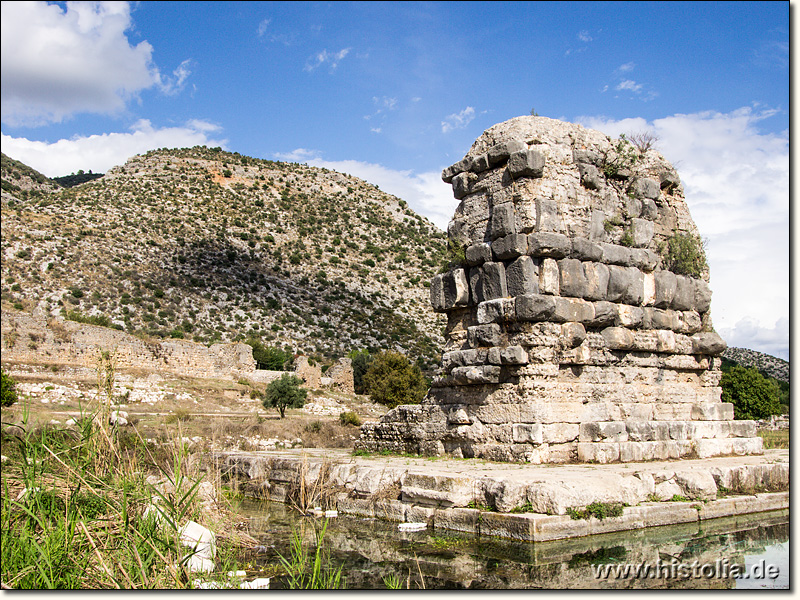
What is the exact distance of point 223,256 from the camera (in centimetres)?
4597

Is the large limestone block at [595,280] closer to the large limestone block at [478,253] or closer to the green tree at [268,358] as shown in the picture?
the large limestone block at [478,253]

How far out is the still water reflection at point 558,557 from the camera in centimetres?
492

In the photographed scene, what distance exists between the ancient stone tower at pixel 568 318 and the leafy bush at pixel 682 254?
0.03 meters

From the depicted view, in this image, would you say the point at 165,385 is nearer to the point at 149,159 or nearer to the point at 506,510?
the point at 506,510

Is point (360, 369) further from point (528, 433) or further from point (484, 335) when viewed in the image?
point (528, 433)

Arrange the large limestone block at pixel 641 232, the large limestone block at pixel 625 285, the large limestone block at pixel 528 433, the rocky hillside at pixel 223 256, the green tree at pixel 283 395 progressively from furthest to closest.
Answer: the rocky hillside at pixel 223 256 → the green tree at pixel 283 395 → the large limestone block at pixel 641 232 → the large limestone block at pixel 625 285 → the large limestone block at pixel 528 433

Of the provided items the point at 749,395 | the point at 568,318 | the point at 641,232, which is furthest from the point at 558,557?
the point at 749,395

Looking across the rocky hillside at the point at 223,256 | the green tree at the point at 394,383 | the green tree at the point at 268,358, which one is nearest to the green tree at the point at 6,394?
the green tree at the point at 394,383

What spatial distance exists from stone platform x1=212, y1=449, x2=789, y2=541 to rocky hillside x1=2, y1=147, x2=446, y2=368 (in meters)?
28.6

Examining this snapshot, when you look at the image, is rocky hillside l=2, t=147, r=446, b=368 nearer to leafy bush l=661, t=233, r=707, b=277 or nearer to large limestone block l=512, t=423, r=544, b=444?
leafy bush l=661, t=233, r=707, b=277

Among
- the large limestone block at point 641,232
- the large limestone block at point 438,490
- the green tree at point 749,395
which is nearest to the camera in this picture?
the large limestone block at point 438,490

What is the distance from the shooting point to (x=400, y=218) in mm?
61969

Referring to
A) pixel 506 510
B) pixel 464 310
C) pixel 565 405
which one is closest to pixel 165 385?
pixel 464 310
